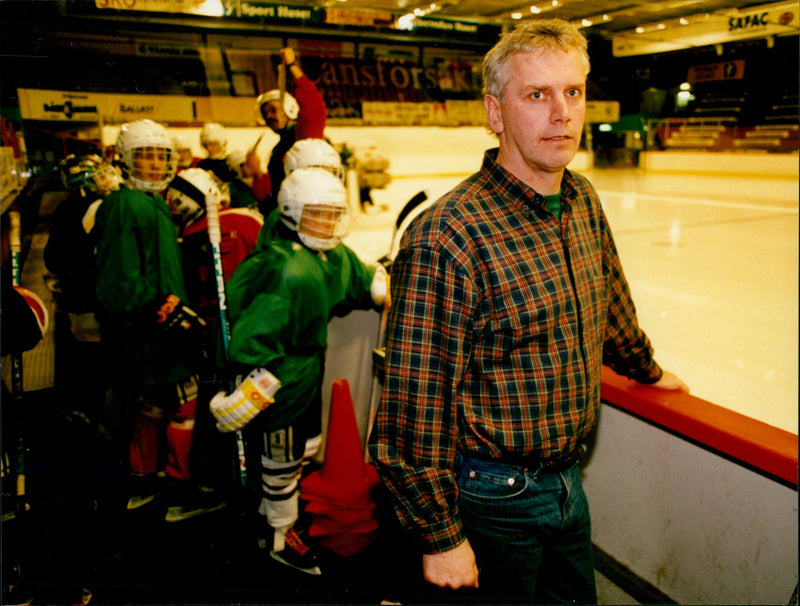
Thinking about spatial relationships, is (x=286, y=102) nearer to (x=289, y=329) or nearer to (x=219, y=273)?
(x=219, y=273)

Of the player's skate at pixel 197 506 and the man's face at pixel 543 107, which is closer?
the man's face at pixel 543 107

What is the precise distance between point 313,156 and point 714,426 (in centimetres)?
198

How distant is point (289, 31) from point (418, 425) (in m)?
10.5

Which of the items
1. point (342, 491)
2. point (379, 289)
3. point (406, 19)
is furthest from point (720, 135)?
point (342, 491)

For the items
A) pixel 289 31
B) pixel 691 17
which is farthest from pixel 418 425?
pixel 289 31

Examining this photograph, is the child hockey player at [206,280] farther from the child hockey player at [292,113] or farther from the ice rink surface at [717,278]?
the ice rink surface at [717,278]

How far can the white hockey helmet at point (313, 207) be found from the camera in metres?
1.90

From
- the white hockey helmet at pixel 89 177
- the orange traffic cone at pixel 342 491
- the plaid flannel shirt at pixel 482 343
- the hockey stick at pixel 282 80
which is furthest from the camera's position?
the hockey stick at pixel 282 80

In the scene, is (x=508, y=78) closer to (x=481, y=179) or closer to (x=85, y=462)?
(x=481, y=179)

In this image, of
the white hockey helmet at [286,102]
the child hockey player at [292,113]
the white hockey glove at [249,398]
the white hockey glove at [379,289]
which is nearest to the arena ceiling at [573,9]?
the child hockey player at [292,113]

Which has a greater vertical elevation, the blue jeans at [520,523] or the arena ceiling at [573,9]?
the arena ceiling at [573,9]

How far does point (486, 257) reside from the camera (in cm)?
108

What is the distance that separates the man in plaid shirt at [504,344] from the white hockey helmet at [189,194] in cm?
174

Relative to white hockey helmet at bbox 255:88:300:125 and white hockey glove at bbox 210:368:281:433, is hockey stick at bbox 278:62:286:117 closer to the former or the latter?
white hockey helmet at bbox 255:88:300:125
